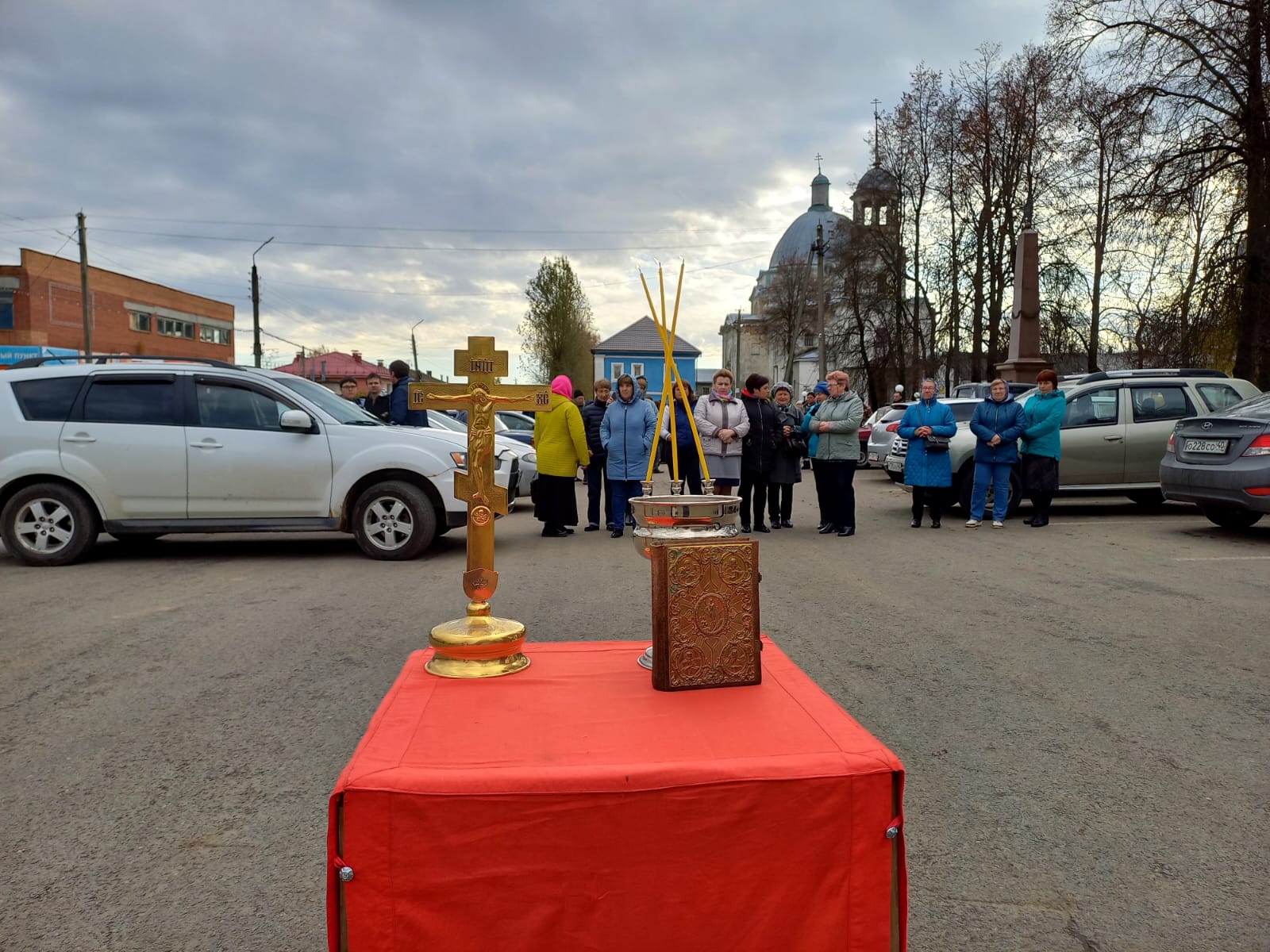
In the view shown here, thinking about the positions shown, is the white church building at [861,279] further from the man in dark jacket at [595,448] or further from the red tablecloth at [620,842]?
the red tablecloth at [620,842]

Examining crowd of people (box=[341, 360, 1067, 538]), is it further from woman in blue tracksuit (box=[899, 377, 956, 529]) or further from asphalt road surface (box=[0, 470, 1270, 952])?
asphalt road surface (box=[0, 470, 1270, 952])

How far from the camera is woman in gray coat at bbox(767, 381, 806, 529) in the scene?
10883mm

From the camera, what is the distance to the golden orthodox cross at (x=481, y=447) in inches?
105

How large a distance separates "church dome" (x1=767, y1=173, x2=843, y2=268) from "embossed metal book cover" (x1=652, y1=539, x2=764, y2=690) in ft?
291

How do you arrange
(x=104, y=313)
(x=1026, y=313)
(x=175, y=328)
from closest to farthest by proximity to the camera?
(x=1026, y=313)
(x=104, y=313)
(x=175, y=328)

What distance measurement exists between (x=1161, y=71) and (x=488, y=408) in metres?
20.7

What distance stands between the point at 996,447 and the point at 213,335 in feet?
206

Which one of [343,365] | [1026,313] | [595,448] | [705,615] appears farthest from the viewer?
[343,365]

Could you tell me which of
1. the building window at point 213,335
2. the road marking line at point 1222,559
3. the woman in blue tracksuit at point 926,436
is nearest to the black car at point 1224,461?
the road marking line at point 1222,559

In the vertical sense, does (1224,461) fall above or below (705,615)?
above

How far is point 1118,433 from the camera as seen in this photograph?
1203 centimetres

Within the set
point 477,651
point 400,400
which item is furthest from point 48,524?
point 477,651

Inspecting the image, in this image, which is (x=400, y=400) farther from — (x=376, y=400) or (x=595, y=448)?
(x=595, y=448)

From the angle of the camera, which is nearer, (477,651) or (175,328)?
(477,651)
